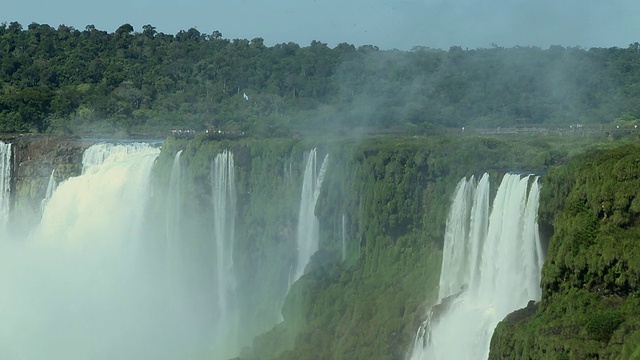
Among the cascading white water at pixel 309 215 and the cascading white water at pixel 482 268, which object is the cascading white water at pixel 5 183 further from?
the cascading white water at pixel 482 268

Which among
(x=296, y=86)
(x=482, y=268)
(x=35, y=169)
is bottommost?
(x=482, y=268)

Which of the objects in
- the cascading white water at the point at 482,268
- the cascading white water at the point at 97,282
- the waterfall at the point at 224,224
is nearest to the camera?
the cascading white water at the point at 482,268

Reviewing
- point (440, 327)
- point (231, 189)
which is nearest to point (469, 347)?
point (440, 327)

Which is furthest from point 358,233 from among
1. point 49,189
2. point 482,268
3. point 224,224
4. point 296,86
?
point 296,86

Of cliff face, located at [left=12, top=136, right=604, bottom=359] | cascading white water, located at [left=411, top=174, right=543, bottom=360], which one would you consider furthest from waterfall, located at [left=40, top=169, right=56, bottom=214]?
cascading white water, located at [left=411, top=174, right=543, bottom=360]

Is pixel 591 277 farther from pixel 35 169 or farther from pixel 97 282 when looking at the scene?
pixel 35 169

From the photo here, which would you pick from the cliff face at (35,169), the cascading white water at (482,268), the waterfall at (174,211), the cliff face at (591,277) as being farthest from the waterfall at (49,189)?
the cliff face at (591,277)
